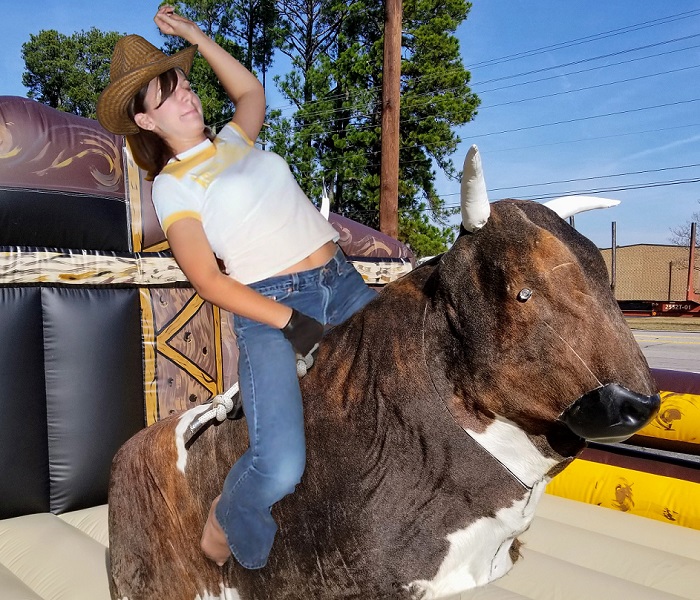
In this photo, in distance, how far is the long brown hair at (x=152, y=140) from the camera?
1.50m

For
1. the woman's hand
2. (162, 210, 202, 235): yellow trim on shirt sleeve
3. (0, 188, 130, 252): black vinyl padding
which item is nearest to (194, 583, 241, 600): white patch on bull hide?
(162, 210, 202, 235): yellow trim on shirt sleeve

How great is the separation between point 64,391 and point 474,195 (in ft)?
8.67

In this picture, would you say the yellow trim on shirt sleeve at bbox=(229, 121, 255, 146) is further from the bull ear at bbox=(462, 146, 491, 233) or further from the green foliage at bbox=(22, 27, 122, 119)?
the green foliage at bbox=(22, 27, 122, 119)

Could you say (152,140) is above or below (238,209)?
above

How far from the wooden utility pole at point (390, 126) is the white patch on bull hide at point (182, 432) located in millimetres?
5059

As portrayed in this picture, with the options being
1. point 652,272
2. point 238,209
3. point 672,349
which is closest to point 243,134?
point 238,209

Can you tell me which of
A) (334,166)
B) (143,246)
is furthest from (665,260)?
(143,246)

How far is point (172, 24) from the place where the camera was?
1626 mm

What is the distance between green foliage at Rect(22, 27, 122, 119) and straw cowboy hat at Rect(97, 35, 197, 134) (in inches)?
1054

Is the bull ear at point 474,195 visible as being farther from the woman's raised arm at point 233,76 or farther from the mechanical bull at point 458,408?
the woman's raised arm at point 233,76

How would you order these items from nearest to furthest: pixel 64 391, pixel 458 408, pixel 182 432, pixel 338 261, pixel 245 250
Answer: pixel 458 408
pixel 245 250
pixel 338 261
pixel 182 432
pixel 64 391

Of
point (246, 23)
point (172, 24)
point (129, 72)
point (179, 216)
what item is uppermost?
point (246, 23)

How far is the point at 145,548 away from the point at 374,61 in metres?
14.1

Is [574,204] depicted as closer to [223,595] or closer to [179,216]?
[179,216]
